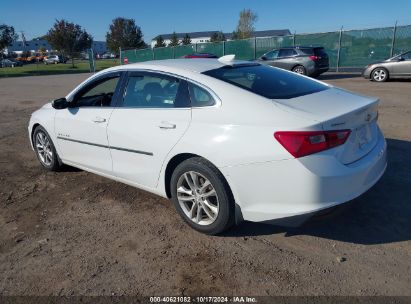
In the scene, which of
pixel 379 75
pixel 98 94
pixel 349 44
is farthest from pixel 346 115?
pixel 349 44

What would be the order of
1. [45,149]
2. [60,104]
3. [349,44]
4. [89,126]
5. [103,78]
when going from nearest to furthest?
[89,126]
[103,78]
[60,104]
[45,149]
[349,44]

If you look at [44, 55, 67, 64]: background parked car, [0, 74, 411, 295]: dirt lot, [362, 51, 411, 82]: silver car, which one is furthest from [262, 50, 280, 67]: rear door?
[44, 55, 67, 64]: background parked car

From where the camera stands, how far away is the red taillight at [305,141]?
2.72 m

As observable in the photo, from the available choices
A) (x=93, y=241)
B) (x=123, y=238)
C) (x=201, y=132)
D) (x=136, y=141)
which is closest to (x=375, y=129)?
(x=201, y=132)

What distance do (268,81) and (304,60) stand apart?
47.3 feet

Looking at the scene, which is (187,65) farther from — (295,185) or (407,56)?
(407,56)

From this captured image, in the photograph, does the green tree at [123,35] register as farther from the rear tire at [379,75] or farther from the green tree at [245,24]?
the rear tire at [379,75]

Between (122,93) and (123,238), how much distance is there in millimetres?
1577

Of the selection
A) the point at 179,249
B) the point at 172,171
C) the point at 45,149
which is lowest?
the point at 179,249

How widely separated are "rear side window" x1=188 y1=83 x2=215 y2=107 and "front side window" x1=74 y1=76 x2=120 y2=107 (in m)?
1.18

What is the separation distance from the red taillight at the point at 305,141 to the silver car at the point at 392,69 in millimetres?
13930

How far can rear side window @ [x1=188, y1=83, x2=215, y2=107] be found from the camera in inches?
129

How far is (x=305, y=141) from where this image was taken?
272cm

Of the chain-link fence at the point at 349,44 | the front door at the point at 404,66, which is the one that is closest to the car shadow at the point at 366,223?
the front door at the point at 404,66
